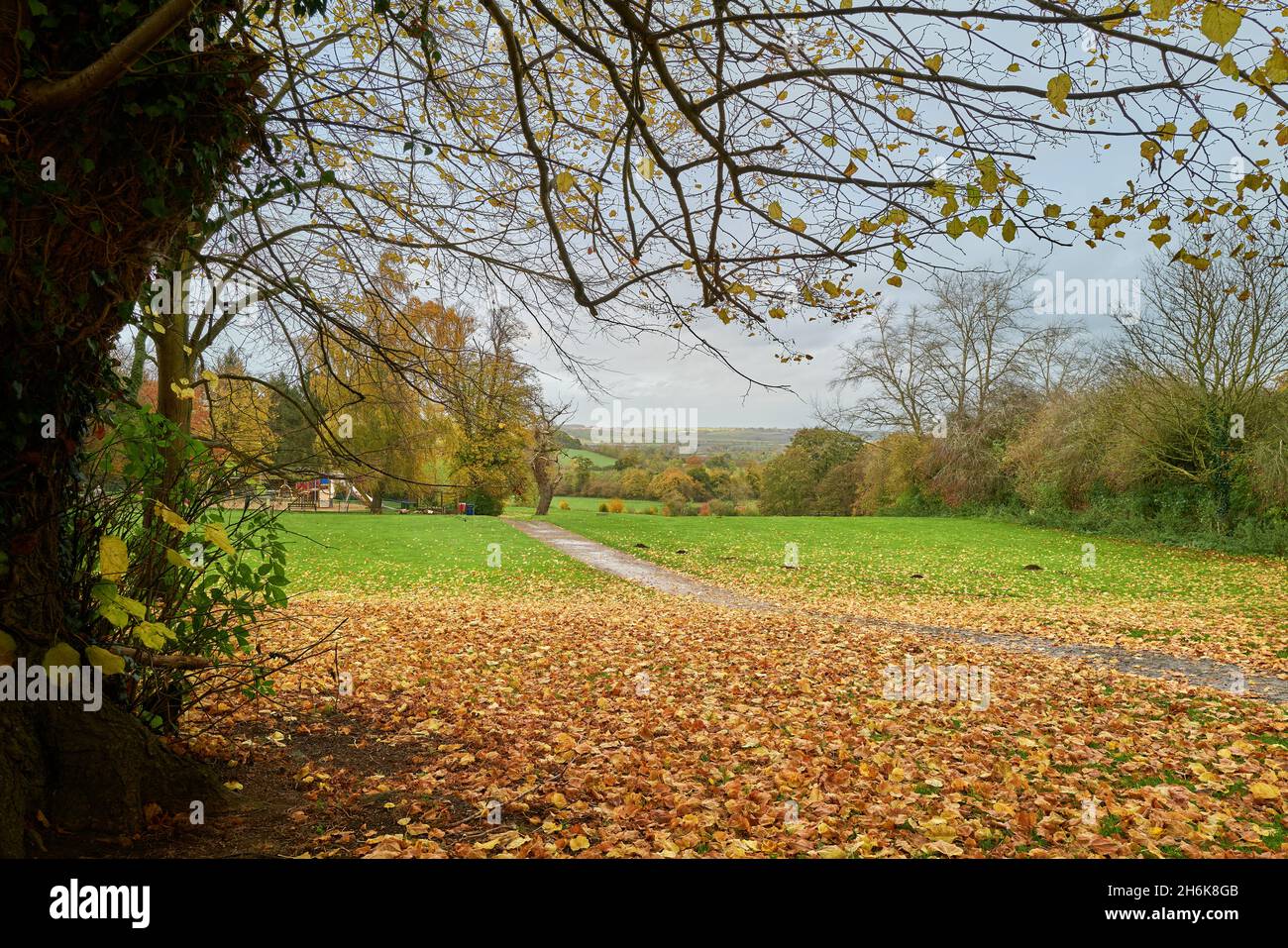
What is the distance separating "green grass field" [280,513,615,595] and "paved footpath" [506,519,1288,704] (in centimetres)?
139

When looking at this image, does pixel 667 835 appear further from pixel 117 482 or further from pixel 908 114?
pixel 908 114

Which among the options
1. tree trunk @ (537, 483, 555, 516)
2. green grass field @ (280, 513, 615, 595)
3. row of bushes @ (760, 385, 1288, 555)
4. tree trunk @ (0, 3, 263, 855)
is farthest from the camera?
tree trunk @ (537, 483, 555, 516)

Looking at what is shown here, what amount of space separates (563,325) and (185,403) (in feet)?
11.8

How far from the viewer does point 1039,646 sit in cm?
920

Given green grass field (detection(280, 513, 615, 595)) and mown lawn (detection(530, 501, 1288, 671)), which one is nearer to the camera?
mown lawn (detection(530, 501, 1288, 671))

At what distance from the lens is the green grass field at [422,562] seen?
45.5 feet

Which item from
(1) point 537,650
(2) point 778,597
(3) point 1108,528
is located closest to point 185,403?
(1) point 537,650

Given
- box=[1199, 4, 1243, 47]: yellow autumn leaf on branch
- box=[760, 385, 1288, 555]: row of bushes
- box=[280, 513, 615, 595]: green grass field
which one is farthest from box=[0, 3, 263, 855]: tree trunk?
box=[760, 385, 1288, 555]: row of bushes

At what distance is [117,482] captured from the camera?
3.82 metres

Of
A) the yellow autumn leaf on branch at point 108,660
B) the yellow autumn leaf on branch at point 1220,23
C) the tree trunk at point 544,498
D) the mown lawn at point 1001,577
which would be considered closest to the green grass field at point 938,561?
the mown lawn at point 1001,577

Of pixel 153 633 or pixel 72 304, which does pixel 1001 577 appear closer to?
pixel 153 633

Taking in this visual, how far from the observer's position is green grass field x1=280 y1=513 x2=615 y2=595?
13.9 m

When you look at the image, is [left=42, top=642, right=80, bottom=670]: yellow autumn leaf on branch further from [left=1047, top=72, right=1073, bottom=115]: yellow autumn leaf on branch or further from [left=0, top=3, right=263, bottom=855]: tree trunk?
[left=1047, top=72, right=1073, bottom=115]: yellow autumn leaf on branch

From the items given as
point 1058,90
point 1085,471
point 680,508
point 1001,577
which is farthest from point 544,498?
point 1058,90
